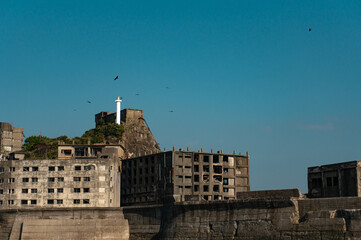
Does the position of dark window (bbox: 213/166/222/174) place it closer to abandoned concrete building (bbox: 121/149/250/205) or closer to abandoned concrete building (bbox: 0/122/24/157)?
abandoned concrete building (bbox: 121/149/250/205)

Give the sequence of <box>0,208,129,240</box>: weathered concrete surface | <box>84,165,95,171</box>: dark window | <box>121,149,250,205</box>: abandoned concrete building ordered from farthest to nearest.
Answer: <box>121,149,250,205</box>: abandoned concrete building, <box>84,165,95,171</box>: dark window, <box>0,208,129,240</box>: weathered concrete surface

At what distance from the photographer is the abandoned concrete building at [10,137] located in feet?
373

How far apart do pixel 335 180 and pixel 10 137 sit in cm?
7696

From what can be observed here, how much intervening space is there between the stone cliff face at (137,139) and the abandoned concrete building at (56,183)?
2012cm

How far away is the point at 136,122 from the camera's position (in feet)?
354

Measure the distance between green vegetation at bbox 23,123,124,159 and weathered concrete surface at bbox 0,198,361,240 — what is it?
38.2 meters

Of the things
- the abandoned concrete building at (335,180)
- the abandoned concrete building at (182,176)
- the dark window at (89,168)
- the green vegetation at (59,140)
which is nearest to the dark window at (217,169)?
the abandoned concrete building at (182,176)

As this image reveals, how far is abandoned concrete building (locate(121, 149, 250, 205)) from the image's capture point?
281ft

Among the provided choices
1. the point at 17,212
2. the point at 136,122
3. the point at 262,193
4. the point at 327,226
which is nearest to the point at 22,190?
the point at 17,212

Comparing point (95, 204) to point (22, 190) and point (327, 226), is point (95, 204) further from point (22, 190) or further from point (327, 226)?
point (327, 226)

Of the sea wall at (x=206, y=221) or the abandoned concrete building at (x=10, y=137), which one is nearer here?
the sea wall at (x=206, y=221)

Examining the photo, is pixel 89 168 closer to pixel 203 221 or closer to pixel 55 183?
pixel 55 183

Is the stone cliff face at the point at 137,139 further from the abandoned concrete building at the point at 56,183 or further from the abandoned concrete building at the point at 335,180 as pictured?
the abandoned concrete building at the point at 335,180

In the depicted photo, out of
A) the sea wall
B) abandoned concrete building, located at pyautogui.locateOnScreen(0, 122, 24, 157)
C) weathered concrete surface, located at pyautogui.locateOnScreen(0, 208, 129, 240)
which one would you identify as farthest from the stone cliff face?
the sea wall
